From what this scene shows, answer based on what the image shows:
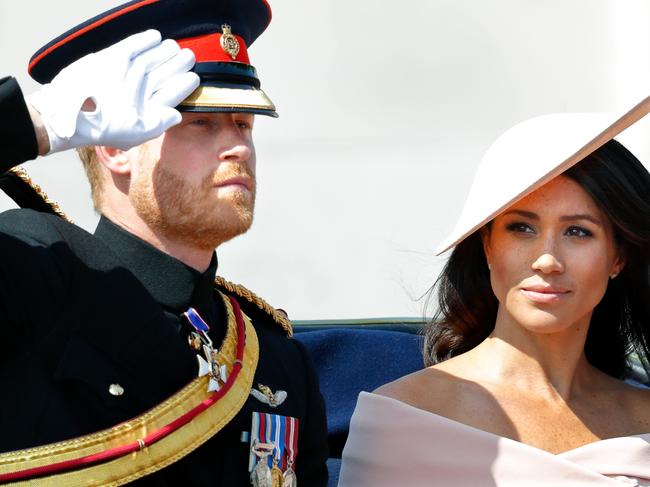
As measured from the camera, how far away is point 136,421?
8.41 feet

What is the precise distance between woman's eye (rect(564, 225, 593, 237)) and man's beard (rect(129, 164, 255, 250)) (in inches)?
33.0

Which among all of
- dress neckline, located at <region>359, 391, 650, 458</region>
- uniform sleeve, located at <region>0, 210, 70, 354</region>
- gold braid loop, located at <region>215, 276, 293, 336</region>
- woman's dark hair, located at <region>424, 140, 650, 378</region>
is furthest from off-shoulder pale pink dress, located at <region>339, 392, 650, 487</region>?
uniform sleeve, located at <region>0, 210, 70, 354</region>

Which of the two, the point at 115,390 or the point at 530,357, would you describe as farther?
the point at 530,357

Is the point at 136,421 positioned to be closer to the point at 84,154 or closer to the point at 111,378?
the point at 111,378

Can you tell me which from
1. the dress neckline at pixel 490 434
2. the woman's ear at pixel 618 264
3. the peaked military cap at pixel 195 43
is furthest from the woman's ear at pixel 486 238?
the peaked military cap at pixel 195 43

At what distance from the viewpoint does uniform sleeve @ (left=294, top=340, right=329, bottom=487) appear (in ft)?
9.74

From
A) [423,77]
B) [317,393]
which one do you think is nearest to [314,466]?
[317,393]

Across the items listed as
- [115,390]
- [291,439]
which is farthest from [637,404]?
[115,390]

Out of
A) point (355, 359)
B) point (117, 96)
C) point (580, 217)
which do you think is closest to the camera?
point (117, 96)

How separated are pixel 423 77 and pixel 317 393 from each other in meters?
1.63

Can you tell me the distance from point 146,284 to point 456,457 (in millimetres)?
832

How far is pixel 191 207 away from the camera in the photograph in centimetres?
275

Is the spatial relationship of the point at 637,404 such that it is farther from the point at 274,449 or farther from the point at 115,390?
the point at 115,390

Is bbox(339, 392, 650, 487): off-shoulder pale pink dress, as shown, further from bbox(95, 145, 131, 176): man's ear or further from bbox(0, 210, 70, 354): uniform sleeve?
bbox(0, 210, 70, 354): uniform sleeve
